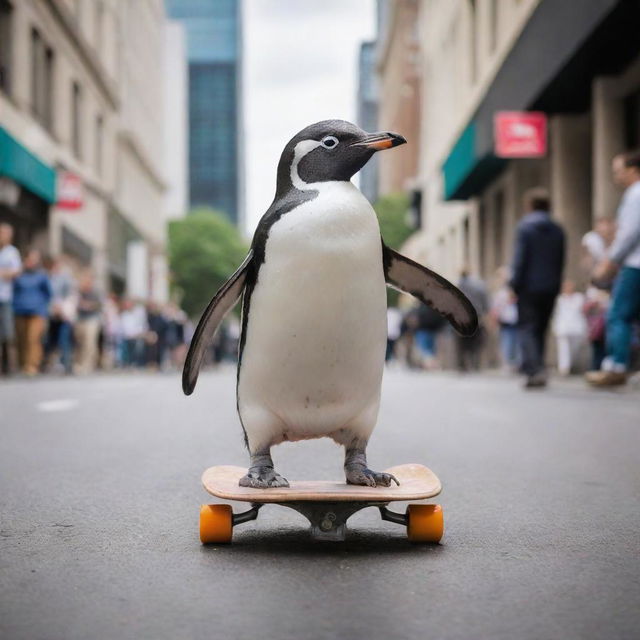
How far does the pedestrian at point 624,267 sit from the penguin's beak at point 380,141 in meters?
6.78

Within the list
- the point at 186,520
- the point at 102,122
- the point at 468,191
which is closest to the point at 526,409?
the point at 186,520

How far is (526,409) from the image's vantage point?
8938mm

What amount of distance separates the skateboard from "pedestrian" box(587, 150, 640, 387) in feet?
22.2

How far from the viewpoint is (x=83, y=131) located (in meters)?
34.4

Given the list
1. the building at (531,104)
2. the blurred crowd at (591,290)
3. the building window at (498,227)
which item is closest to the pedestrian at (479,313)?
the blurred crowd at (591,290)

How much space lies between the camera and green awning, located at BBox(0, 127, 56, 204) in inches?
839

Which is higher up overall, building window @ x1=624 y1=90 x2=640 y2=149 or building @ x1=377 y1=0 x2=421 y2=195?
building @ x1=377 y1=0 x2=421 y2=195

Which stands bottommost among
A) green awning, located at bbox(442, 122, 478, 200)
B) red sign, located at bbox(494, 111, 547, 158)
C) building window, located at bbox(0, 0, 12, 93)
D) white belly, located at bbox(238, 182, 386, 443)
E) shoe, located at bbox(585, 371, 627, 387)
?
shoe, located at bbox(585, 371, 627, 387)

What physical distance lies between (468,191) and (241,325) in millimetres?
25344

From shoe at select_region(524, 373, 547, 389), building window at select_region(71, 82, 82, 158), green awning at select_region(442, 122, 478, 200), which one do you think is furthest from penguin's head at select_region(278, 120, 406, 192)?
building window at select_region(71, 82, 82, 158)

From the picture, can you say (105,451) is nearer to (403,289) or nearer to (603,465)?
(603,465)

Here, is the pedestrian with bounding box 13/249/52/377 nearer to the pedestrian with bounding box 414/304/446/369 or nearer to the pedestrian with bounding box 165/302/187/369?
the pedestrian with bounding box 414/304/446/369

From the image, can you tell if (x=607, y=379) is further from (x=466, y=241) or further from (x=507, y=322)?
(x=466, y=241)

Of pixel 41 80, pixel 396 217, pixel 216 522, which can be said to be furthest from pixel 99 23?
pixel 216 522
